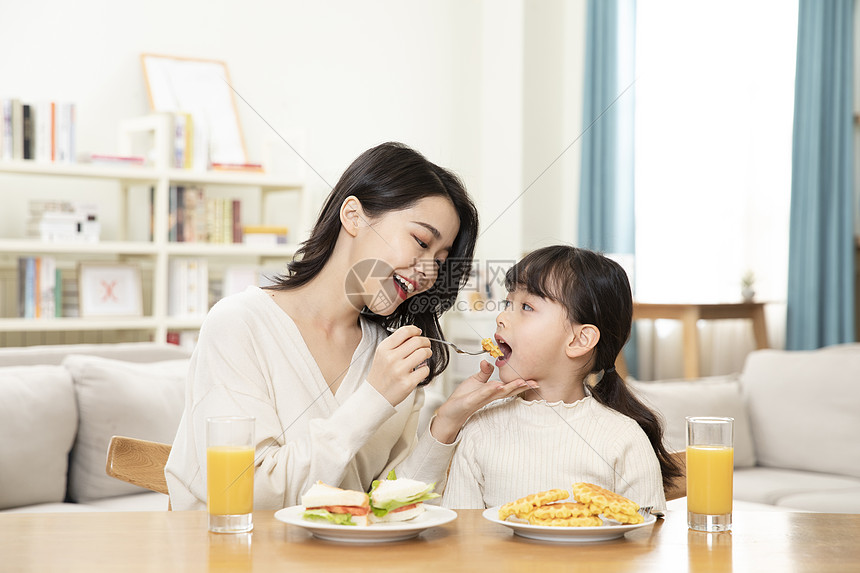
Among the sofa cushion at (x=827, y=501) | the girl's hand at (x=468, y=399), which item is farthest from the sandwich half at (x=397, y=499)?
the sofa cushion at (x=827, y=501)

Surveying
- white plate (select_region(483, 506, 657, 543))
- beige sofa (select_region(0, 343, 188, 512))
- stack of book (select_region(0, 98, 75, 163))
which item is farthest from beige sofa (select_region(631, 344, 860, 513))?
stack of book (select_region(0, 98, 75, 163))

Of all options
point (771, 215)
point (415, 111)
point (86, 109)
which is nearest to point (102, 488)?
point (86, 109)

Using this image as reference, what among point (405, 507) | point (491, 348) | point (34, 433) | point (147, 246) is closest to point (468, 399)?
point (491, 348)

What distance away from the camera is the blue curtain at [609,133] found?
4.80 meters

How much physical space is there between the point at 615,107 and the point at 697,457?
4.06m

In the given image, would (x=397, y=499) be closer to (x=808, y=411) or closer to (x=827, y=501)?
(x=827, y=501)

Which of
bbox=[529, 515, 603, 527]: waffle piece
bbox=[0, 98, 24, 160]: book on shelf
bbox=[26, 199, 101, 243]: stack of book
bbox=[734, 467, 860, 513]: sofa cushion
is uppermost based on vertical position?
bbox=[0, 98, 24, 160]: book on shelf

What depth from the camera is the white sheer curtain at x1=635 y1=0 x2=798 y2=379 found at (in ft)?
15.0

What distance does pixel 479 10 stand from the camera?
5285 mm

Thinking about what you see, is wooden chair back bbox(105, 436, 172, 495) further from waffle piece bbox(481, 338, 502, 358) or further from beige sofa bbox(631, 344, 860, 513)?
beige sofa bbox(631, 344, 860, 513)

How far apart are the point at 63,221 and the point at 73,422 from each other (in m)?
1.56

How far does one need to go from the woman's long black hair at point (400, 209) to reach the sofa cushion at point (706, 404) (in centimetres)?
155

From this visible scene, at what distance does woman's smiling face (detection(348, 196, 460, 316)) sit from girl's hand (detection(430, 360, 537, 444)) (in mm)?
199

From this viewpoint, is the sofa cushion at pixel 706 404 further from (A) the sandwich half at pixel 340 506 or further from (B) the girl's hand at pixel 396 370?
(A) the sandwich half at pixel 340 506
